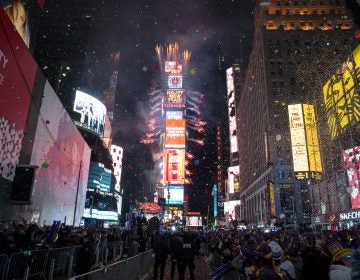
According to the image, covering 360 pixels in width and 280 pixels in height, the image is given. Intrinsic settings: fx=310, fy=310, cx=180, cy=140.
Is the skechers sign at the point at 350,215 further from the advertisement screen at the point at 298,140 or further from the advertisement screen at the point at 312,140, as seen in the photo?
the advertisement screen at the point at 298,140

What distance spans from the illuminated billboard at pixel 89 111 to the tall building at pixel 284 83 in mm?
39203

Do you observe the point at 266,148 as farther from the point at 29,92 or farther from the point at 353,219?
the point at 29,92

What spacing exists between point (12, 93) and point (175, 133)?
78.8 metres

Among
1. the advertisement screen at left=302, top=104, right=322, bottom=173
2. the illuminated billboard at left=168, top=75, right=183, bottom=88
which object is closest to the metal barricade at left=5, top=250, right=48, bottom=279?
the advertisement screen at left=302, top=104, right=322, bottom=173

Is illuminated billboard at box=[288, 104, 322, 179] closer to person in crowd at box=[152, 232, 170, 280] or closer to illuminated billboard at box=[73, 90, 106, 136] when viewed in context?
person in crowd at box=[152, 232, 170, 280]

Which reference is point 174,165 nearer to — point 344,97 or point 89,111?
point 89,111

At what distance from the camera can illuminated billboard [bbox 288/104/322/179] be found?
160ft

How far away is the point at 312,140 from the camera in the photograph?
49688mm

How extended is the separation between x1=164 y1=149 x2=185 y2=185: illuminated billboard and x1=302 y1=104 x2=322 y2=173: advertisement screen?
4967cm

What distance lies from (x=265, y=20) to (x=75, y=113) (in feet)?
195

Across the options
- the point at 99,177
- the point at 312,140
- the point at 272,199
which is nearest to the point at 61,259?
the point at 312,140

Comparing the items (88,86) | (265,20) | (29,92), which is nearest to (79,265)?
(29,92)

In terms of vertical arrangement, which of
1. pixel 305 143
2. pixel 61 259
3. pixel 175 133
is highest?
pixel 175 133

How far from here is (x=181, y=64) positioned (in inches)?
4732
